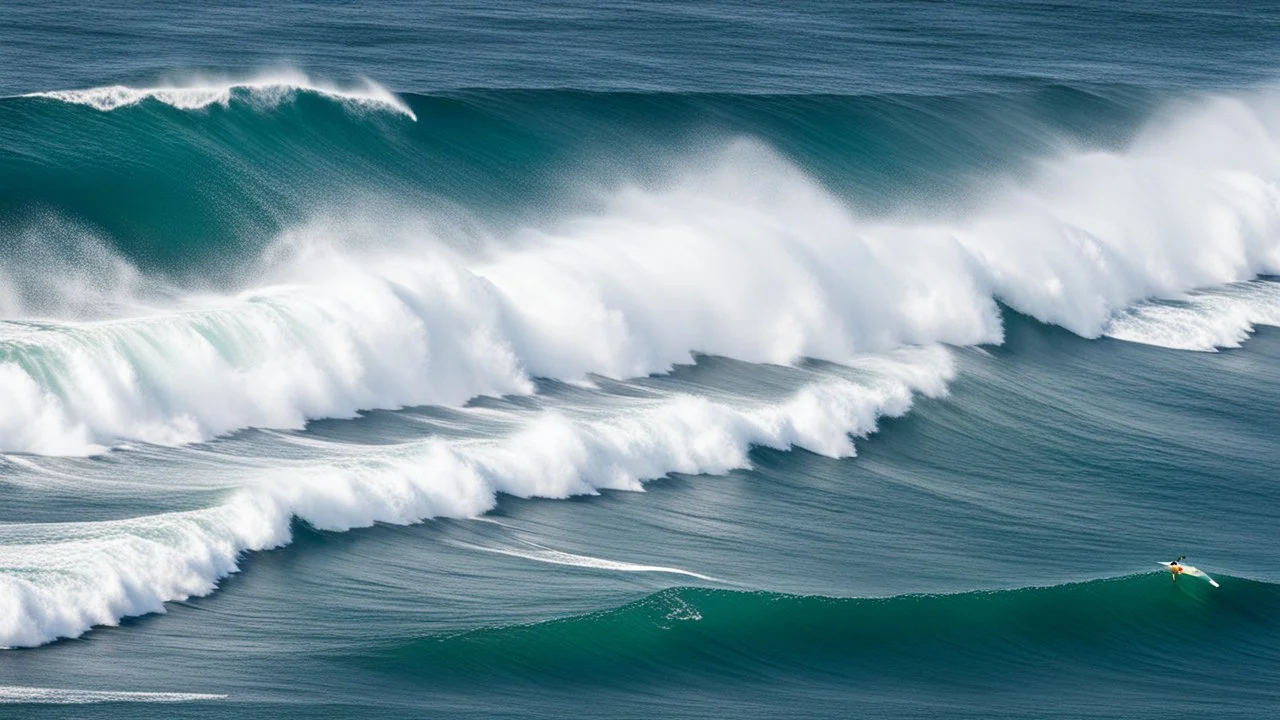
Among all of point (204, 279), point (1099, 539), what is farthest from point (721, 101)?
point (1099, 539)

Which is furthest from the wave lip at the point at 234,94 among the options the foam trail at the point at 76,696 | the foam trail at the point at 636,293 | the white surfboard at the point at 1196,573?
the white surfboard at the point at 1196,573

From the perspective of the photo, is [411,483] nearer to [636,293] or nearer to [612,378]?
[612,378]

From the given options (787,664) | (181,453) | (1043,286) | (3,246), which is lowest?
(787,664)

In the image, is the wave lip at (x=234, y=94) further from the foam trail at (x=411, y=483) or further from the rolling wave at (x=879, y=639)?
the rolling wave at (x=879, y=639)

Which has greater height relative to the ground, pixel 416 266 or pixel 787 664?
pixel 416 266

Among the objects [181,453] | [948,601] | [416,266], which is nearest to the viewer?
[948,601]

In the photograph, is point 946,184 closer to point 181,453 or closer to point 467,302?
point 467,302
